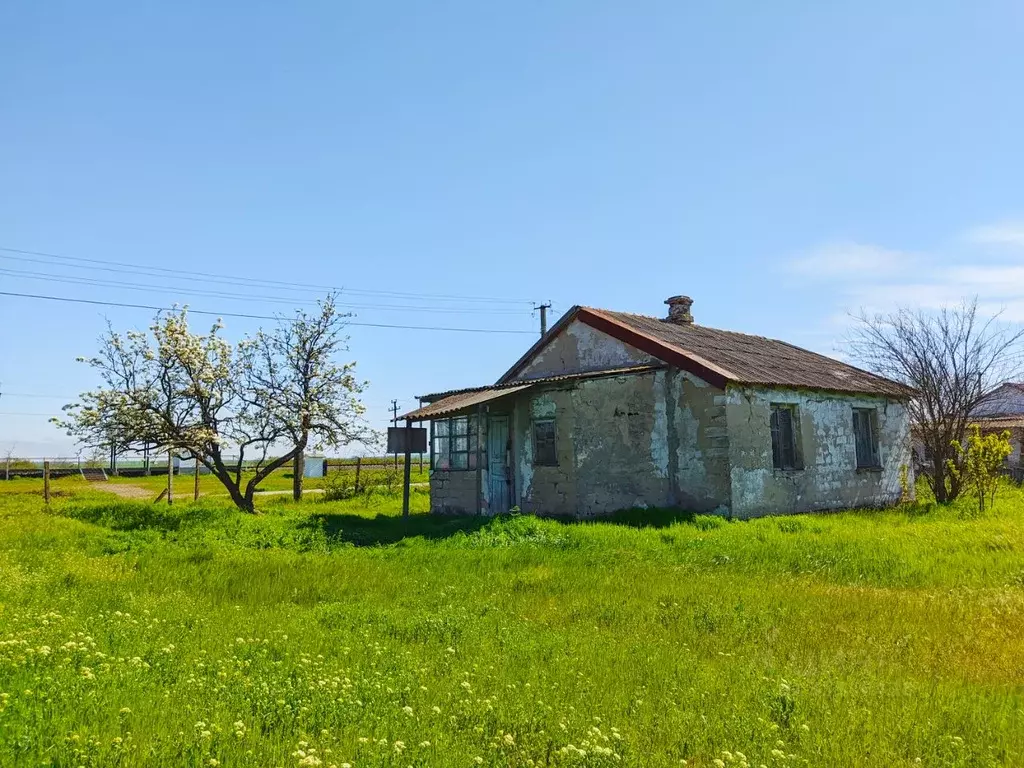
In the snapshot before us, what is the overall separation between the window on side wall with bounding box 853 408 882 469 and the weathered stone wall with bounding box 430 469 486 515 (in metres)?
9.55

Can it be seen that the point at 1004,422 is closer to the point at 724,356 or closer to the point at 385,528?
the point at 724,356

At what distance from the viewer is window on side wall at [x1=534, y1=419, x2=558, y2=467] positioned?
15.6 meters

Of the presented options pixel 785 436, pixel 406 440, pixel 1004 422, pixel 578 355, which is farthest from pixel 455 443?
pixel 1004 422

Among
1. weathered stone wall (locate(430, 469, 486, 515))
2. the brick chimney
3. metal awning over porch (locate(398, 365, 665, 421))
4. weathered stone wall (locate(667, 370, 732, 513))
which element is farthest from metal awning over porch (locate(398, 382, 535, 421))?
the brick chimney

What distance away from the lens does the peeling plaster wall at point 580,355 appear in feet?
49.8

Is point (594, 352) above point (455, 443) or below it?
above

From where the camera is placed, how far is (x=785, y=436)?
14.9m

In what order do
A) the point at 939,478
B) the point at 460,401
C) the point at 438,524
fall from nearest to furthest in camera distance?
the point at 438,524 < the point at 939,478 < the point at 460,401

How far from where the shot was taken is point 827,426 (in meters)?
15.6

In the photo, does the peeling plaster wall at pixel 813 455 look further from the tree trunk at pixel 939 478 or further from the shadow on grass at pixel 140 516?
the shadow on grass at pixel 140 516

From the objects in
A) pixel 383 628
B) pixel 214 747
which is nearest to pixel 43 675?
pixel 214 747

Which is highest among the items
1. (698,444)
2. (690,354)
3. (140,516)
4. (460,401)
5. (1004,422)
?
(690,354)

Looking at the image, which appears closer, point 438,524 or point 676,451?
point 676,451

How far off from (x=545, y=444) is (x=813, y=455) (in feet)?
19.8
